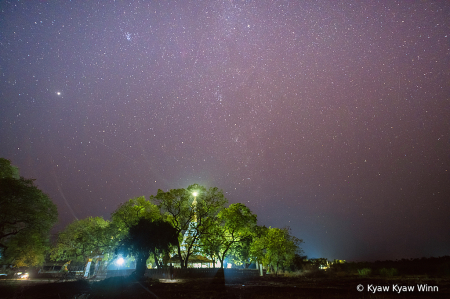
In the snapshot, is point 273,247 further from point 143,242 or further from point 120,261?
point 120,261

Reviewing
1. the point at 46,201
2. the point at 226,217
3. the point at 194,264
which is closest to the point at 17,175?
the point at 46,201

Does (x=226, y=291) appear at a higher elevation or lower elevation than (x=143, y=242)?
lower

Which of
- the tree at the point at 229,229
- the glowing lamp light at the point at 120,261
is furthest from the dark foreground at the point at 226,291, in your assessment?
the glowing lamp light at the point at 120,261

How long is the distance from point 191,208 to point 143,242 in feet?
35.6

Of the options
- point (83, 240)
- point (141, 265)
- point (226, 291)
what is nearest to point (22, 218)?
point (141, 265)

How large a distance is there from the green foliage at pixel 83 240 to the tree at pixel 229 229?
1736 cm

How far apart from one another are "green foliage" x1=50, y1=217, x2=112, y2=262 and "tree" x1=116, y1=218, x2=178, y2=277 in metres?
12.7

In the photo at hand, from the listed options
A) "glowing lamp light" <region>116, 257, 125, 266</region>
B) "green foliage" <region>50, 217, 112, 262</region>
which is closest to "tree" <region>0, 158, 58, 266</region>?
"green foliage" <region>50, 217, 112, 262</region>

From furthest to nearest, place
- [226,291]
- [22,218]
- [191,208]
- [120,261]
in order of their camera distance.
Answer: [120,261], [191,208], [22,218], [226,291]

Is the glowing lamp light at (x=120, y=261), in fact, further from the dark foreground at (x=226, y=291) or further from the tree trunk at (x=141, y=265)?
the dark foreground at (x=226, y=291)

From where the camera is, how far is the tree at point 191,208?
38125 millimetres

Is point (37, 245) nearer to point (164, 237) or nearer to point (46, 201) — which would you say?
point (46, 201)

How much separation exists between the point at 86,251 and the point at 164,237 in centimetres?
2235

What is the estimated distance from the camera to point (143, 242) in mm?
29562
